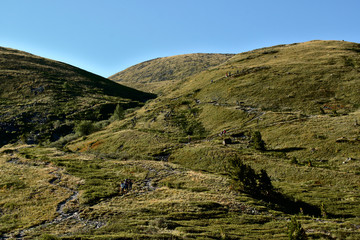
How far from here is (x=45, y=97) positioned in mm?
117938

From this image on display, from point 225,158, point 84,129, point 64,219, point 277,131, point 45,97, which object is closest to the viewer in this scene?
point 64,219

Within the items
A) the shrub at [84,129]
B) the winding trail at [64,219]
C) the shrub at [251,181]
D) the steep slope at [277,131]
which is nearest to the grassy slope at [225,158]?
the steep slope at [277,131]

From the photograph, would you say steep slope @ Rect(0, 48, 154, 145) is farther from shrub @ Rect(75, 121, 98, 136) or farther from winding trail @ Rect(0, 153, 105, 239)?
winding trail @ Rect(0, 153, 105, 239)

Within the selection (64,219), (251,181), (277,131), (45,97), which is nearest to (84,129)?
(45,97)

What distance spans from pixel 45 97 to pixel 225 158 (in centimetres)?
10929

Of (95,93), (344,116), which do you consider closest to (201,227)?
(344,116)

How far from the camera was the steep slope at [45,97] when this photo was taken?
91.8 metres

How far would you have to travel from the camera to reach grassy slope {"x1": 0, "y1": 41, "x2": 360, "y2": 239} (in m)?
19.9

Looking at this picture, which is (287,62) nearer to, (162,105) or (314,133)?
(162,105)

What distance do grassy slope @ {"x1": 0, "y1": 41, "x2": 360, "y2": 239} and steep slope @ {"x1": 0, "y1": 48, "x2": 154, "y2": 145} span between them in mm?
26447

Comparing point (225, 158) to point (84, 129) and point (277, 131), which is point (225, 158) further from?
point (84, 129)

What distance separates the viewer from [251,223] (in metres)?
20.3

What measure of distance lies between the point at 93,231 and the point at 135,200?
30.0 ft

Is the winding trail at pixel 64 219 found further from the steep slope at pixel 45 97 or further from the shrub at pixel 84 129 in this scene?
the steep slope at pixel 45 97
